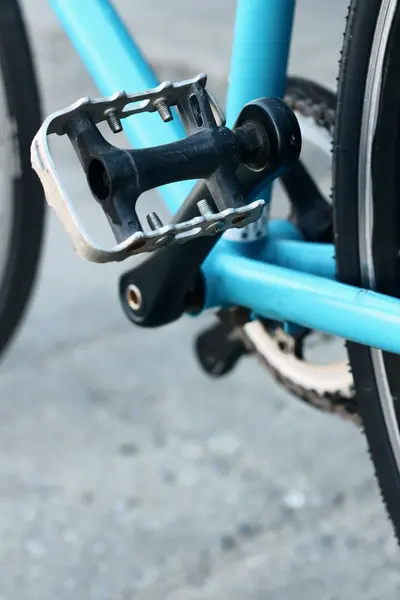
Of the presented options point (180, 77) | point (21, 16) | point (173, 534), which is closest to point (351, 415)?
point (173, 534)

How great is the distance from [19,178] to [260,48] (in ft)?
1.44

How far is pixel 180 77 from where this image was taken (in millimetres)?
2338

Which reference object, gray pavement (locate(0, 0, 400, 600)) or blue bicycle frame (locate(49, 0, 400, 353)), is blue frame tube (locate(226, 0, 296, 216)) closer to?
blue bicycle frame (locate(49, 0, 400, 353))

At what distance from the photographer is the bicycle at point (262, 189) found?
64cm

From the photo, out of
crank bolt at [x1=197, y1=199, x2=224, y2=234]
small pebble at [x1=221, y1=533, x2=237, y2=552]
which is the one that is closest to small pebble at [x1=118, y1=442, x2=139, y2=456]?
small pebble at [x1=221, y1=533, x2=237, y2=552]

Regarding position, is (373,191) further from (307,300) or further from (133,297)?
(133,297)

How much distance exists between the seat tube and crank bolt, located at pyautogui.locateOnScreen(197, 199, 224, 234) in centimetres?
17

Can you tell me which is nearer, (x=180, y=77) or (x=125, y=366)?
(x=125, y=366)

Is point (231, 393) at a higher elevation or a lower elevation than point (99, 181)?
lower

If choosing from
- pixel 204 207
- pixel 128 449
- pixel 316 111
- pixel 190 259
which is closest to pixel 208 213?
pixel 204 207

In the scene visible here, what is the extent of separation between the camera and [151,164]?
0.64m

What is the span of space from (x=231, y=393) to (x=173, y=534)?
0.33 m

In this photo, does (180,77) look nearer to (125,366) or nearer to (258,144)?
(125,366)

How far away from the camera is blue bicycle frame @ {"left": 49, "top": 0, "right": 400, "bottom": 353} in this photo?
0.72 metres
